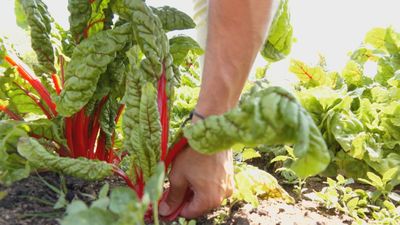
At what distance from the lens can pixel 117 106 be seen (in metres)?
1.96

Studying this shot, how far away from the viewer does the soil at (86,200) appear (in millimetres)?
1457

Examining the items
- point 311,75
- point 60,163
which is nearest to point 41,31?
point 60,163

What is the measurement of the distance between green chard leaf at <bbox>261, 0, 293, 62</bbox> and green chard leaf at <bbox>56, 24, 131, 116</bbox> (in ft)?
2.45

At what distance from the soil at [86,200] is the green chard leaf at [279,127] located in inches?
19.9

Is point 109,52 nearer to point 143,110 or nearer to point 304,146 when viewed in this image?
point 143,110

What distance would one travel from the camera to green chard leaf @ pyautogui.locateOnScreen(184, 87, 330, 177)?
1.07 meters

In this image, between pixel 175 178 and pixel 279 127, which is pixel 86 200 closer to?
pixel 175 178

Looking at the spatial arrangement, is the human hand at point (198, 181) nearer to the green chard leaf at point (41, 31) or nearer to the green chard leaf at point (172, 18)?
the green chard leaf at point (172, 18)

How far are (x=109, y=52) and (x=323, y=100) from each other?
1326mm

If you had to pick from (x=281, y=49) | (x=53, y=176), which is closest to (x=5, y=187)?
(x=53, y=176)

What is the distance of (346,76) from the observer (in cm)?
321

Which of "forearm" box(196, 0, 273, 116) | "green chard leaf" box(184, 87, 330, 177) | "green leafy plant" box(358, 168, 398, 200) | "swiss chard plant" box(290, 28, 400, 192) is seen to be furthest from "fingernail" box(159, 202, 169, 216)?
"swiss chard plant" box(290, 28, 400, 192)

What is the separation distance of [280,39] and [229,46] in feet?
2.47

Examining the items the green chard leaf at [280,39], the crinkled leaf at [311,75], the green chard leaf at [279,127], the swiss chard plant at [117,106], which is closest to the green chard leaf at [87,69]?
the swiss chard plant at [117,106]
